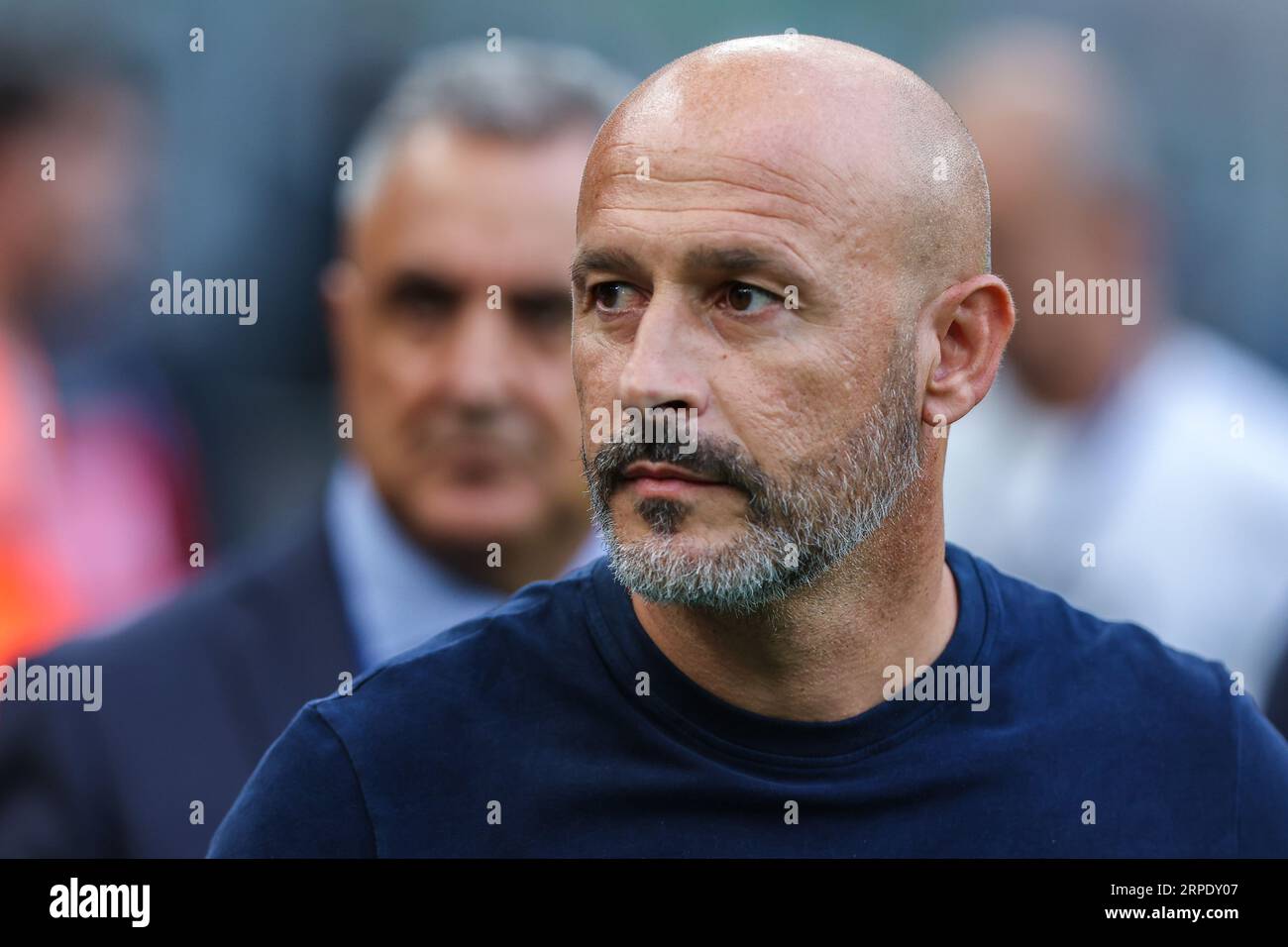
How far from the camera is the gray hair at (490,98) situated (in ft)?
16.2

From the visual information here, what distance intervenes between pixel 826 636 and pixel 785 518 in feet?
0.83

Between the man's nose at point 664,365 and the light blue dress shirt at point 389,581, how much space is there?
2.46 meters

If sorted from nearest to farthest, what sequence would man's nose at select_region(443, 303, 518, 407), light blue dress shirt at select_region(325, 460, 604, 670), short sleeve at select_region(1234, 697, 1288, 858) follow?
short sleeve at select_region(1234, 697, 1288, 858), man's nose at select_region(443, 303, 518, 407), light blue dress shirt at select_region(325, 460, 604, 670)

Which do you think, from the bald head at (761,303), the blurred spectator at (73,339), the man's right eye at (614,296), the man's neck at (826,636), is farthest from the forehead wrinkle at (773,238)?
the blurred spectator at (73,339)

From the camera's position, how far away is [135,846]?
4.30m

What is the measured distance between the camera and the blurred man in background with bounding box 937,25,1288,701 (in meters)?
5.24

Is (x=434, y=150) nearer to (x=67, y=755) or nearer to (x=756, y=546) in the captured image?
(x=67, y=755)

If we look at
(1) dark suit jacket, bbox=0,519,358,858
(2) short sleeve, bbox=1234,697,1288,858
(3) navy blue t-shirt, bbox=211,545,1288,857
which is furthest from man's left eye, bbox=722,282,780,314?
(1) dark suit jacket, bbox=0,519,358,858

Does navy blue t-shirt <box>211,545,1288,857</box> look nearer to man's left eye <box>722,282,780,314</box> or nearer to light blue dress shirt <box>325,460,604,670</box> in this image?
man's left eye <box>722,282,780,314</box>

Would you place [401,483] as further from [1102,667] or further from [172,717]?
[1102,667]

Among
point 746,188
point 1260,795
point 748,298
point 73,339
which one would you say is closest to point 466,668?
point 748,298

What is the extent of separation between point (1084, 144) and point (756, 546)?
3342 mm

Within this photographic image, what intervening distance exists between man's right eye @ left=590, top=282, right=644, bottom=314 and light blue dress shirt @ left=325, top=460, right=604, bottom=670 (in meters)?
2.31
